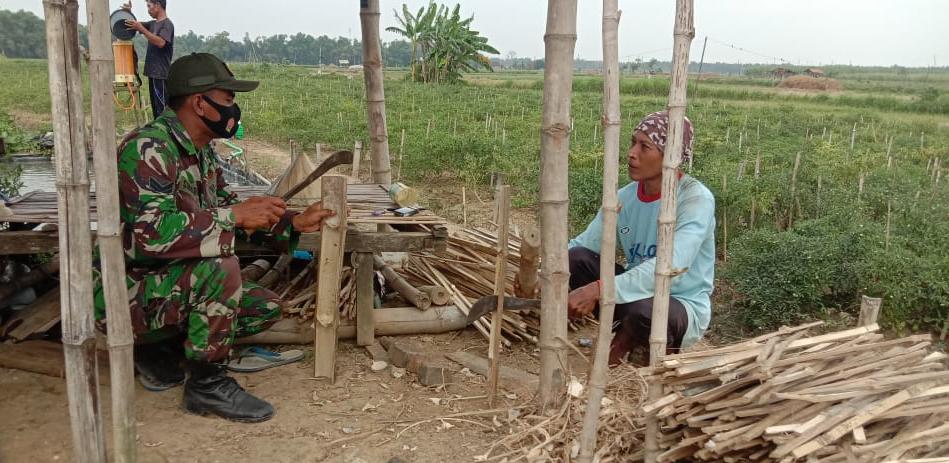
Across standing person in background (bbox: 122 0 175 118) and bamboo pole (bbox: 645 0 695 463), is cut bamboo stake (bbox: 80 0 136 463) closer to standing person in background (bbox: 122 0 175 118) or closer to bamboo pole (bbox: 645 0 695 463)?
bamboo pole (bbox: 645 0 695 463)

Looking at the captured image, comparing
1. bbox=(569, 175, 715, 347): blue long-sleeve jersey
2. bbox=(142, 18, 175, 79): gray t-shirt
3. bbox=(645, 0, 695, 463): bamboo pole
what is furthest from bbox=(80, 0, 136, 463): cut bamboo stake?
bbox=(142, 18, 175, 79): gray t-shirt

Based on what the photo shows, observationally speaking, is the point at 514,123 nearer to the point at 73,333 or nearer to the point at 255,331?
the point at 255,331

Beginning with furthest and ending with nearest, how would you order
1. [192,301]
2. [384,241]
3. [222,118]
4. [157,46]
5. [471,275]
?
[157,46] → [471,275] → [384,241] → [222,118] → [192,301]

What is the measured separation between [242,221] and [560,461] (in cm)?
170

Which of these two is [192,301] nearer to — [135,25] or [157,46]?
[135,25]

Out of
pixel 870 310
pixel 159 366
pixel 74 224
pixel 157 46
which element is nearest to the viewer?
pixel 74 224

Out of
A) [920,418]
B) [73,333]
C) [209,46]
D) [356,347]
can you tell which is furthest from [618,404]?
[209,46]

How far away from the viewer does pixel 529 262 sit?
10.9 ft

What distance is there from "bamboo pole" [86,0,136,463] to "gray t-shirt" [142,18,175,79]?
6.25 metres

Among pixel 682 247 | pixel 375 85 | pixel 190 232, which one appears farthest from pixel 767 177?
pixel 190 232

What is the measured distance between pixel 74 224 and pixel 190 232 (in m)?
0.71

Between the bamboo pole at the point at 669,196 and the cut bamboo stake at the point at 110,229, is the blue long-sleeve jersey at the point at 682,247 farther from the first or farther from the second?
the cut bamboo stake at the point at 110,229

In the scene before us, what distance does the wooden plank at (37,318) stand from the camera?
3785 mm

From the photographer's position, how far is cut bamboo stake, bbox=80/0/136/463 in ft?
7.38
